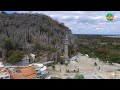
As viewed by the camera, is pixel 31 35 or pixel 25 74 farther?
pixel 31 35

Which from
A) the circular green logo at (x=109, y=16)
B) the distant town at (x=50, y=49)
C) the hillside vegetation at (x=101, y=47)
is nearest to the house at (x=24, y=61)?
the distant town at (x=50, y=49)

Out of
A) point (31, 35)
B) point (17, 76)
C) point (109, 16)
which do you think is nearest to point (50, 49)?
point (31, 35)

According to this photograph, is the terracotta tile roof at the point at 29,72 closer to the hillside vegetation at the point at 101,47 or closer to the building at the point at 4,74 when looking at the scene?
the building at the point at 4,74

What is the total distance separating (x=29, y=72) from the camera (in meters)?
3.44

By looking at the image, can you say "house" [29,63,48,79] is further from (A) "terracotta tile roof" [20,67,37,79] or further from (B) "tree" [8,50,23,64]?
(B) "tree" [8,50,23,64]

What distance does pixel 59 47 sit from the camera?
428 centimetres

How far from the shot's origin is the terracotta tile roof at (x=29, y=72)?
10.9 feet

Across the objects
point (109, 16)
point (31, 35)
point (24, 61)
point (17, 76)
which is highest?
point (109, 16)

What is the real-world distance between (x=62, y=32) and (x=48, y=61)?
59 centimetres

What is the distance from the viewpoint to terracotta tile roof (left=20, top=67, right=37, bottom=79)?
10.9ft

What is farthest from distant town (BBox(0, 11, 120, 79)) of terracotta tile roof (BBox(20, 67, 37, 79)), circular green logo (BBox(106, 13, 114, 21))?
circular green logo (BBox(106, 13, 114, 21))

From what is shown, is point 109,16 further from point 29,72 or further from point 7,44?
point 7,44

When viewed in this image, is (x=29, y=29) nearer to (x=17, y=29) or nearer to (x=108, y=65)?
(x=17, y=29)
